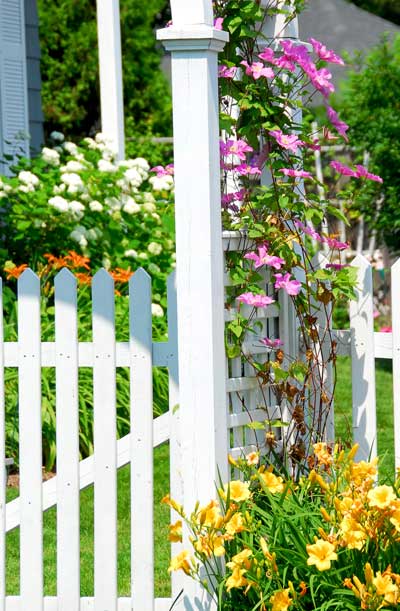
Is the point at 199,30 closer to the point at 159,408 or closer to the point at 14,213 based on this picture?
the point at 159,408

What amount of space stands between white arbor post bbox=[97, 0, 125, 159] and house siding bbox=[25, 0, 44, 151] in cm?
94

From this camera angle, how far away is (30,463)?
346 cm

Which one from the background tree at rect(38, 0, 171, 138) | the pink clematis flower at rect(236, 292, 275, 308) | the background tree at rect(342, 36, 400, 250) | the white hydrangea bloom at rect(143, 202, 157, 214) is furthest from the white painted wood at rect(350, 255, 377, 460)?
the background tree at rect(38, 0, 171, 138)

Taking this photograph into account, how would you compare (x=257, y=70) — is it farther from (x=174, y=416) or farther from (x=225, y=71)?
(x=174, y=416)

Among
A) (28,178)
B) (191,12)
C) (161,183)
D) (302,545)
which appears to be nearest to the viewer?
(302,545)

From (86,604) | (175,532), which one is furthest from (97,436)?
(86,604)

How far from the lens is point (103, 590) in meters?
3.41

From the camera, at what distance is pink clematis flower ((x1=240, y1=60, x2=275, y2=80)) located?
3.42 m

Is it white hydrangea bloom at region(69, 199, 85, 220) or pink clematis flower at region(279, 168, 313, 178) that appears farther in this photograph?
white hydrangea bloom at region(69, 199, 85, 220)

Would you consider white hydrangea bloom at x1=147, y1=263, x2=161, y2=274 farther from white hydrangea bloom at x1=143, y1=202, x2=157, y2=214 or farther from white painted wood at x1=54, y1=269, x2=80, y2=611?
white painted wood at x1=54, y1=269, x2=80, y2=611

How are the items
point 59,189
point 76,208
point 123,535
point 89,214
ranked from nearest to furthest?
point 123,535 < point 76,208 < point 59,189 < point 89,214

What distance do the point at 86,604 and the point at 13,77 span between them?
631 centimetres

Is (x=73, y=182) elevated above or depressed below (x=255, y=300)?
above

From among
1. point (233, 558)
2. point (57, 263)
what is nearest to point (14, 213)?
point (57, 263)
